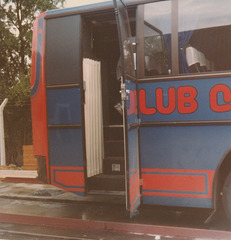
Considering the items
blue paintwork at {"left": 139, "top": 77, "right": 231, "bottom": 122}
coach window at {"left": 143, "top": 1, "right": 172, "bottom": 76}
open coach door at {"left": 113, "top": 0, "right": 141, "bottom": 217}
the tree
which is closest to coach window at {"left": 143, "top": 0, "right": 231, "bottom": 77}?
coach window at {"left": 143, "top": 1, "right": 172, "bottom": 76}

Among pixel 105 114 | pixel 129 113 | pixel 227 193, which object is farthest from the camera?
pixel 105 114

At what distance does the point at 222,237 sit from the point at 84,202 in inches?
106

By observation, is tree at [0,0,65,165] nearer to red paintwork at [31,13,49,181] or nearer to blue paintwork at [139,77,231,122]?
red paintwork at [31,13,49,181]

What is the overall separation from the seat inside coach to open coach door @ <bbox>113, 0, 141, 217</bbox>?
0.78 m

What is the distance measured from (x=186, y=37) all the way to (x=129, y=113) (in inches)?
49.9

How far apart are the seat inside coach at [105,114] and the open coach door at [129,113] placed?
0.78m

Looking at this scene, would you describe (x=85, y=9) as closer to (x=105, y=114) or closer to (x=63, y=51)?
(x=63, y=51)

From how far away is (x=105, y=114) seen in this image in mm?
5992

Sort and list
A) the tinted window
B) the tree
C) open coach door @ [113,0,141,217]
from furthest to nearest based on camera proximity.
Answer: the tree, the tinted window, open coach door @ [113,0,141,217]

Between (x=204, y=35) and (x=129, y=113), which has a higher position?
(x=204, y=35)

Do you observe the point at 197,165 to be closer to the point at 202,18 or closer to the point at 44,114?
the point at 202,18

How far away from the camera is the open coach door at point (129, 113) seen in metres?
3.92

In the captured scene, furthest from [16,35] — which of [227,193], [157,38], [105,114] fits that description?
[227,193]

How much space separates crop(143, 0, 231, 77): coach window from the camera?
165 inches
